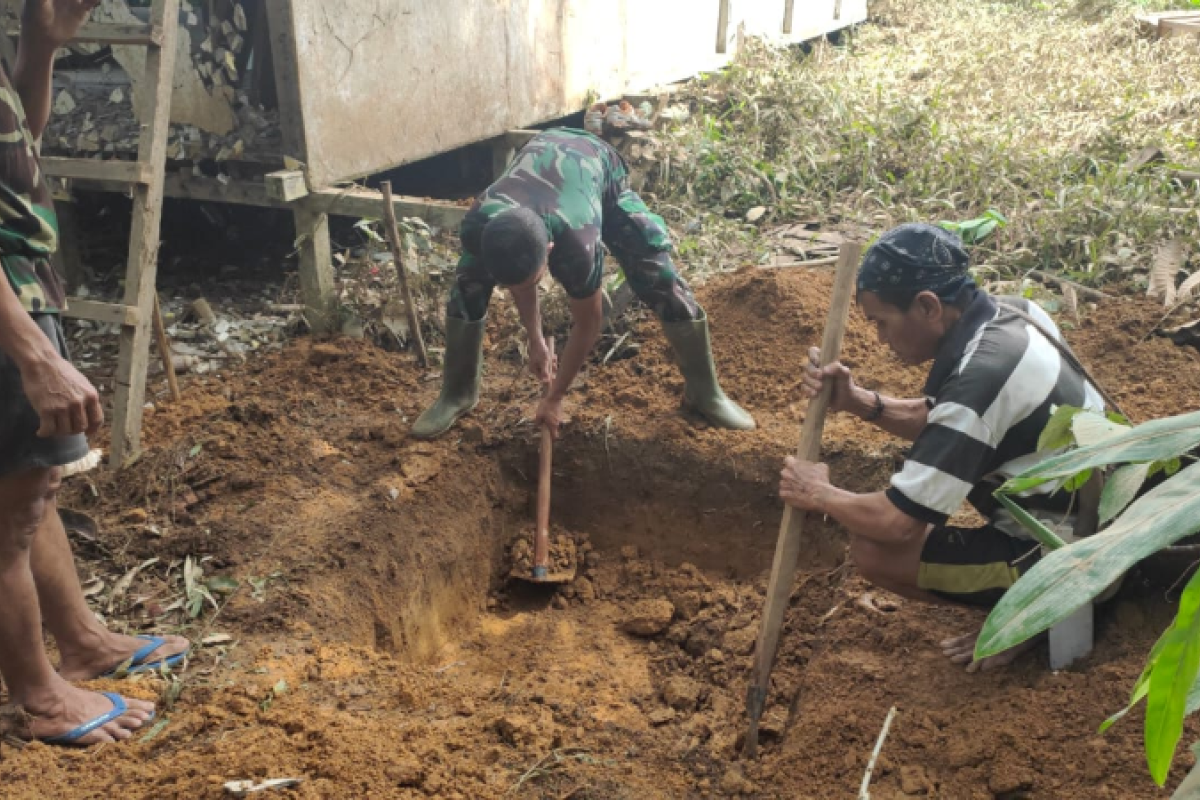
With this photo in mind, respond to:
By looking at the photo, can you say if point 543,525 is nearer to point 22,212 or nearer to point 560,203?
point 560,203

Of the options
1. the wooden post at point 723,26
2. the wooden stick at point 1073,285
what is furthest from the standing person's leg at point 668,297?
the wooden post at point 723,26

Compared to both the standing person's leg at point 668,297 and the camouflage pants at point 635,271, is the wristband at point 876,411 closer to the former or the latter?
the standing person's leg at point 668,297

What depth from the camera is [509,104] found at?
20.5 ft

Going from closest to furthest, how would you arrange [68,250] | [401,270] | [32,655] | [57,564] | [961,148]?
1. [32,655]
2. [57,564]
3. [401,270]
4. [68,250]
5. [961,148]

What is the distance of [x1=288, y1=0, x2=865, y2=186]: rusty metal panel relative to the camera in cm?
486

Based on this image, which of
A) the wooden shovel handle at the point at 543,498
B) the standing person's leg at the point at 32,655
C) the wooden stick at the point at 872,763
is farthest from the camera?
the wooden shovel handle at the point at 543,498

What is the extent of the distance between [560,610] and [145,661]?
5.42 feet

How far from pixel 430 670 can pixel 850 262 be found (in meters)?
1.86

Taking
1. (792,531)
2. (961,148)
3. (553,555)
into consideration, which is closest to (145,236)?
(553,555)

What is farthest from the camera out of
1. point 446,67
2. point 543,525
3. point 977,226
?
point 446,67

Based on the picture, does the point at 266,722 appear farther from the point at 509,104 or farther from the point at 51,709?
the point at 509,104

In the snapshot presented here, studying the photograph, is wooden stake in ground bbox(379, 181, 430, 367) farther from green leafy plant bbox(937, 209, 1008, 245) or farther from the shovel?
green leafy plant bbox(937, 209, 1008, 245)

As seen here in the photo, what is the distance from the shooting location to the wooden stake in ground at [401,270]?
4432mm

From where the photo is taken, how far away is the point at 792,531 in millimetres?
2707
